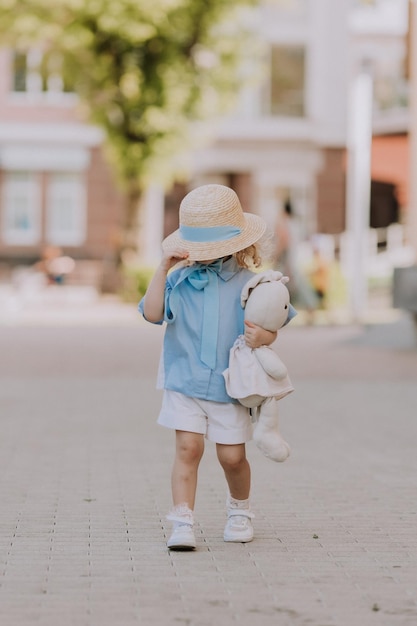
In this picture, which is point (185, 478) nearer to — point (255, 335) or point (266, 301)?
point (255, 335)

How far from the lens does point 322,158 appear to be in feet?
143

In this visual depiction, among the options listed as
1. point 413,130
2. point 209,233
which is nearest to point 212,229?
point 209,233

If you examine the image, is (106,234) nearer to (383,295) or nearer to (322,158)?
(322,158)

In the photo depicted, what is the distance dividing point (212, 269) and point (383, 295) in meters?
25.6

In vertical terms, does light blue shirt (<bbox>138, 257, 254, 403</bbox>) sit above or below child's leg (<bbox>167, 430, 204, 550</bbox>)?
above

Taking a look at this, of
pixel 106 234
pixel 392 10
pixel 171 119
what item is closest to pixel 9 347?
pixel 171 119

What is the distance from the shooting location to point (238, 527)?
6188 millimetres

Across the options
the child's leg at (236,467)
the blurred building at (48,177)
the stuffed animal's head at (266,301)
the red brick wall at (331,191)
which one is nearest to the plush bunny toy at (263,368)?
the stuffed animal's head at (266,301)

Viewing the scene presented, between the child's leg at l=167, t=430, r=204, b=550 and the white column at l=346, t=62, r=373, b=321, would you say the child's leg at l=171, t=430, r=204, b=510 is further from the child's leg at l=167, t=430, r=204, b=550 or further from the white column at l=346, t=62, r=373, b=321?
the white column at l=346, t=62, r=373, b=321

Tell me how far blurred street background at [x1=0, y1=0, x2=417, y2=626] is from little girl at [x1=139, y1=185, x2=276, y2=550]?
38 cm

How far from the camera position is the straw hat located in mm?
6023

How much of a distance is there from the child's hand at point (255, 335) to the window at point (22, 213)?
37182 mm

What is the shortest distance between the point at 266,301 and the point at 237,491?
838mm

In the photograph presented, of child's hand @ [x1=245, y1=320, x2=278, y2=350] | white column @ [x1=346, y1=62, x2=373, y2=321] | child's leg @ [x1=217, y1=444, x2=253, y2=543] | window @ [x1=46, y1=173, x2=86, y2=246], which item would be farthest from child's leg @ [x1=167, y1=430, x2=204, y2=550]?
window @ [x1=46, y1=173, x2=86, y2=246]
